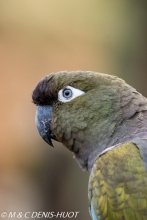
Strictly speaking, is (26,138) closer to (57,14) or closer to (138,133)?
(57,14)

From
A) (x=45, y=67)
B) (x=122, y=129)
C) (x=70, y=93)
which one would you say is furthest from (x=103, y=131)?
(x=45, y=67)

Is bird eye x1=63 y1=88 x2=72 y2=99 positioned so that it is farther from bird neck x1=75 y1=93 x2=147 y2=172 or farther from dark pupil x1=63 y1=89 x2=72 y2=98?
bird neck x1=75 y1=93 x2=147 y2=172

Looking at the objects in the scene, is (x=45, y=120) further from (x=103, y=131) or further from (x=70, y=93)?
(x=103, y=131)

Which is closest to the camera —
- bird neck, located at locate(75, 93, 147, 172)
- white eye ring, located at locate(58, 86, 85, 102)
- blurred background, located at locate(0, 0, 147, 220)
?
bird neck, located at locate(75, 93, 147, 172)

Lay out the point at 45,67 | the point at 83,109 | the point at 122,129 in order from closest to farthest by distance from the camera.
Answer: the point at 122,129 < the point at 83,109 < the point at 45,67

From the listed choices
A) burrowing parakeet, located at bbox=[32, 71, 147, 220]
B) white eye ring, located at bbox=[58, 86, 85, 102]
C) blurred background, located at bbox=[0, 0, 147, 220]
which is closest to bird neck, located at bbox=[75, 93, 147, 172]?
burrowing parakeet, located at bbox=[32, 71, 147, 220]

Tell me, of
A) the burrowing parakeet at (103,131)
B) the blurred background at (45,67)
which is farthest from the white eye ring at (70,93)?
the blurred background at (45,67)

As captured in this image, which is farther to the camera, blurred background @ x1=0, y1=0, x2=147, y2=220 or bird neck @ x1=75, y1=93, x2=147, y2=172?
blurred background @ x1=0, y1=0, x2=147, y2=220

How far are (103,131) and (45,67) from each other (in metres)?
2.05

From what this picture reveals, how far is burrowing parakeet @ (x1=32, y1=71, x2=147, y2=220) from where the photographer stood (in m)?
1.40

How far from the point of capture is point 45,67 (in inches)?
143

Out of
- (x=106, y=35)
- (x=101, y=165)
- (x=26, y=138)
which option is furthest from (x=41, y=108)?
(x=106, y=35)

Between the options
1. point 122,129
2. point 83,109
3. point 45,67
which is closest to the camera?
point 122,129

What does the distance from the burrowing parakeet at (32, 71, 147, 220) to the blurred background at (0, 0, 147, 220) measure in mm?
1683
